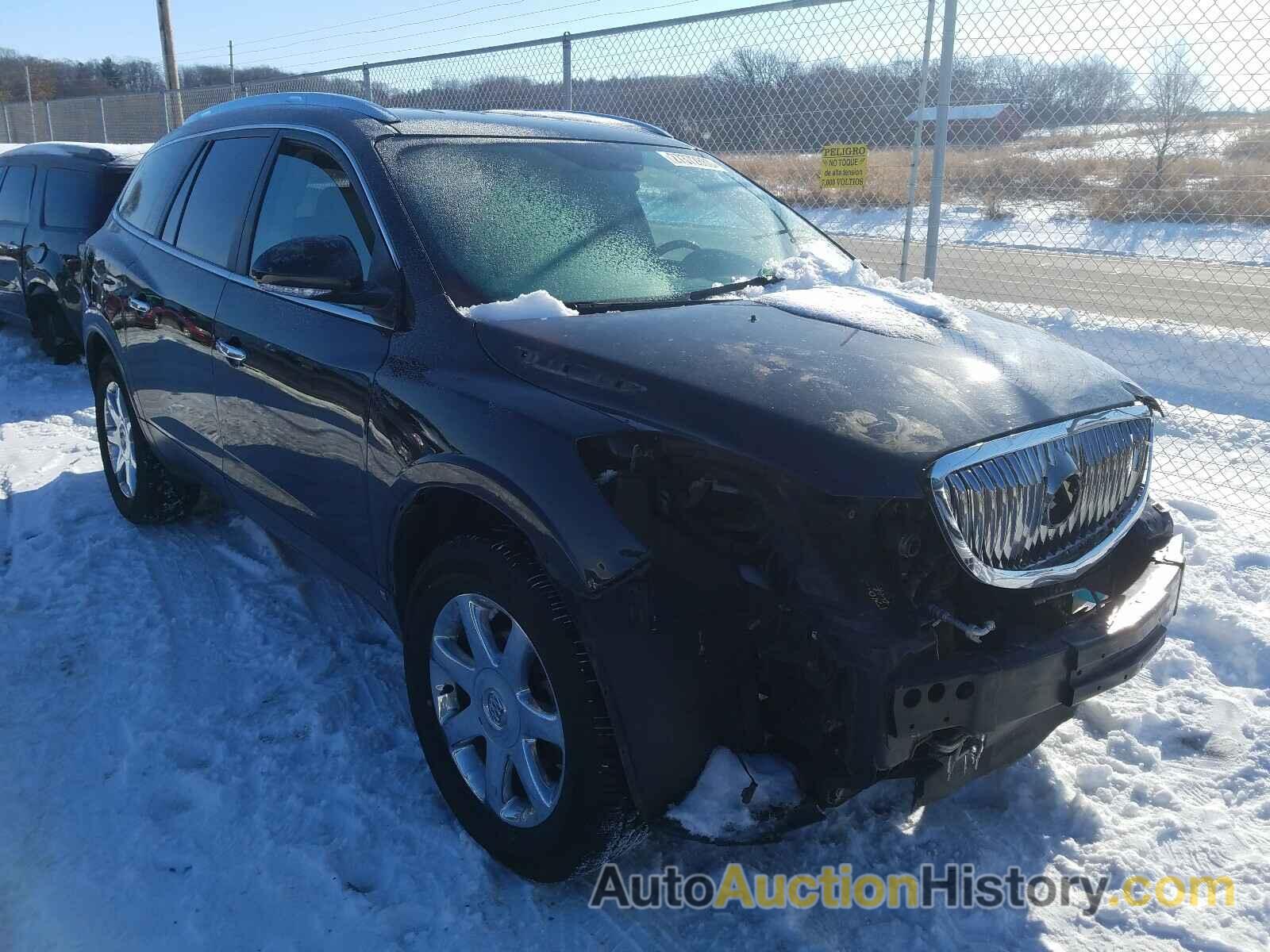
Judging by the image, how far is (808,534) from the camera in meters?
2.23

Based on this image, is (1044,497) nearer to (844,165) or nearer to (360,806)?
(360,806)

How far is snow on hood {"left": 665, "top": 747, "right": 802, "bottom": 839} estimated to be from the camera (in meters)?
2.22

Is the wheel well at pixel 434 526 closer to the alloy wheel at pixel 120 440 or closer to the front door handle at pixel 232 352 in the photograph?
the front door handle at pixel 232 352

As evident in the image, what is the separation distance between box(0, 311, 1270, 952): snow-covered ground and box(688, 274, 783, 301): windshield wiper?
162 cm

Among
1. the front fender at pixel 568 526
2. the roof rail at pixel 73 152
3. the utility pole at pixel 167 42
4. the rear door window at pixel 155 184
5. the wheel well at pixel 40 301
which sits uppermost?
the utility pole at pixel 167 42

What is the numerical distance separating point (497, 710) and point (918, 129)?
16.6ft

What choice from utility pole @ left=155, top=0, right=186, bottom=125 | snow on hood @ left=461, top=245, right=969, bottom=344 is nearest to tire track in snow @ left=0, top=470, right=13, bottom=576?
snow on hood @ left=461, top=245, right=969, bottom=344

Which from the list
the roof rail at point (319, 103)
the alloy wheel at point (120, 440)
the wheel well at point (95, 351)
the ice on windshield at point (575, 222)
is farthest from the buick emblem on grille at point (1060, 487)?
the wheel well at point (95, 351)

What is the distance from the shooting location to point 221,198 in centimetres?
399

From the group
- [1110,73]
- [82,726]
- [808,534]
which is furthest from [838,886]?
[1110,73]

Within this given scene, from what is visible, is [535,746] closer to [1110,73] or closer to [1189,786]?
[1189,786]

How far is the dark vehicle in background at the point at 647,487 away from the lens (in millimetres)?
2199

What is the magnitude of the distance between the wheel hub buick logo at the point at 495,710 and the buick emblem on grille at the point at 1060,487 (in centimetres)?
144

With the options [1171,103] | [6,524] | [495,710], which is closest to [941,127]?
[1171,103]
